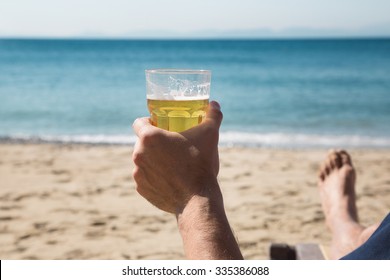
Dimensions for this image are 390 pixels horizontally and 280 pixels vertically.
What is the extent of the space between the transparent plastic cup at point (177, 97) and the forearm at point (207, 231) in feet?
0.73

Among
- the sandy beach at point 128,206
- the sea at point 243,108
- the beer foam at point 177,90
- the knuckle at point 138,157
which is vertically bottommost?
the sea at point 243,108

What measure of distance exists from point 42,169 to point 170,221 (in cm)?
274

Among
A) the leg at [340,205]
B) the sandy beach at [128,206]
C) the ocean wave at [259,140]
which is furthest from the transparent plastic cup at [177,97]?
the ocean wave at [259,140]

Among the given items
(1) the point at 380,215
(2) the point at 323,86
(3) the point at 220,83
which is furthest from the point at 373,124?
(3) the point at 220,83

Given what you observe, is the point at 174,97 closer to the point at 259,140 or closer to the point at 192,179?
the point at 192,179

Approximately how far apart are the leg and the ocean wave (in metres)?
5.34

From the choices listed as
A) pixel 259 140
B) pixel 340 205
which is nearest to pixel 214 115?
pixel 340 205

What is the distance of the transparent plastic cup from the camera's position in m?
1.52

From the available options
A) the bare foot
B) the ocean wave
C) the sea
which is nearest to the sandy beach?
the bare foot

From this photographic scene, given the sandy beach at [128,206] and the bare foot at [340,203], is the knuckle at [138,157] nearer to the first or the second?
the bare foot at [340,203]

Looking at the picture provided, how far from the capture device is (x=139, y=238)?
4.73 meters

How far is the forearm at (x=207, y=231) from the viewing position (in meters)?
1.41

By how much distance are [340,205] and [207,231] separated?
A: 2.49 m
